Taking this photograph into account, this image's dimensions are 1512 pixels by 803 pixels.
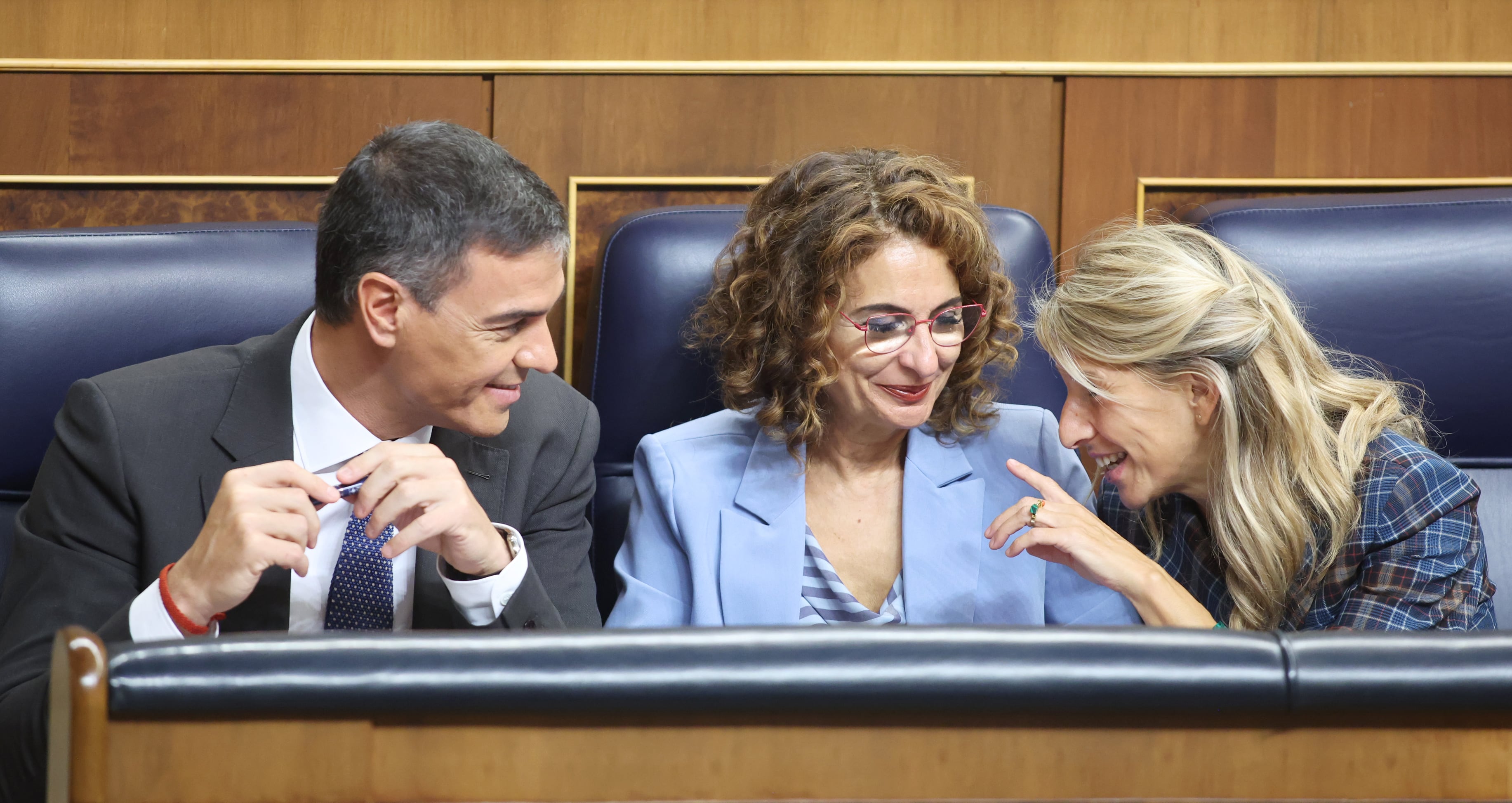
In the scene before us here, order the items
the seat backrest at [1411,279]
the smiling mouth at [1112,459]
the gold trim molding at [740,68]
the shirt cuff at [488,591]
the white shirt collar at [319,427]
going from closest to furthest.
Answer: the shirt cuff at [488,591], the white shirt collar at [319,427], the smiling mouth at [1112,459], the seat backrest at [1411,279], the gold trim molding at [740,68]

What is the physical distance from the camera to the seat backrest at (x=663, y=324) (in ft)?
5.19

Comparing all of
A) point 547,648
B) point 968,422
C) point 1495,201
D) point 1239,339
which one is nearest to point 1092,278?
point 1239,339

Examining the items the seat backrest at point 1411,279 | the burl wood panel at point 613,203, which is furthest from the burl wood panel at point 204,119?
the seat backrest at point 1411,279

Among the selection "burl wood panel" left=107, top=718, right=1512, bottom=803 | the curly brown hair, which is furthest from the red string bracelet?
the curly brown hair

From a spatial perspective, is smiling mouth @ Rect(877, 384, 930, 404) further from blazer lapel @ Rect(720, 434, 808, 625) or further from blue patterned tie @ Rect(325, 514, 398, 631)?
blue patterned tie @ Rect(325, 514, 398, 631)

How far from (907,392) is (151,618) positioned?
33.5 inches

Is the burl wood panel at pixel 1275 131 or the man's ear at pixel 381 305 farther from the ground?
the burl wood panel at pixel 1275 131

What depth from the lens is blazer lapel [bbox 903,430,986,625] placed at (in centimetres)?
144

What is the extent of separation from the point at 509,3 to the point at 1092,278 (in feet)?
3.58

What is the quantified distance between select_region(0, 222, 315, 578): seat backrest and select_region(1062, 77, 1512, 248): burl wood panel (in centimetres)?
124

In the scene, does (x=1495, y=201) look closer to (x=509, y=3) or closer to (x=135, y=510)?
(x=509, y=3)

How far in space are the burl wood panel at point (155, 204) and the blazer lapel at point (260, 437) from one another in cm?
68

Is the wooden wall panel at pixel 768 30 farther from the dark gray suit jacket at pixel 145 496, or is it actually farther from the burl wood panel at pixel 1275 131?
the dark gray suit jacket at pixel 145 496

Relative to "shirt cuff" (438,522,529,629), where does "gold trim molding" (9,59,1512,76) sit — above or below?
above
